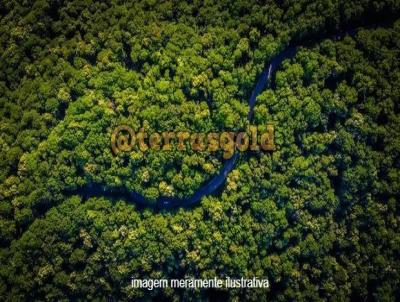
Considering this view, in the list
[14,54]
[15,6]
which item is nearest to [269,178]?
[14,54]

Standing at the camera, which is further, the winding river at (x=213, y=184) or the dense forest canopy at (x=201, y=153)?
the winding river at (x=213, y=184)

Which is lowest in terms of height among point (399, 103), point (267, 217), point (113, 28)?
point (267, 217)

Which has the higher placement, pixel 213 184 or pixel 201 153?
pixel 201 153

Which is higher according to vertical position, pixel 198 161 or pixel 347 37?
pixel 347 37

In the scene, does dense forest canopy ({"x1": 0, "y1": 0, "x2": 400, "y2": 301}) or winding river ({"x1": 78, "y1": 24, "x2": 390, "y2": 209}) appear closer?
dense forest canopy ({"x1": 0, "y1": 0, "x2": 400, "y2": 301})

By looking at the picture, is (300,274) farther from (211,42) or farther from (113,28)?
(113,28)

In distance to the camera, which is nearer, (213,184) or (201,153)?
(201,153)

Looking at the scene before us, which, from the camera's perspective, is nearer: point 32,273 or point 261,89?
point 32,273
